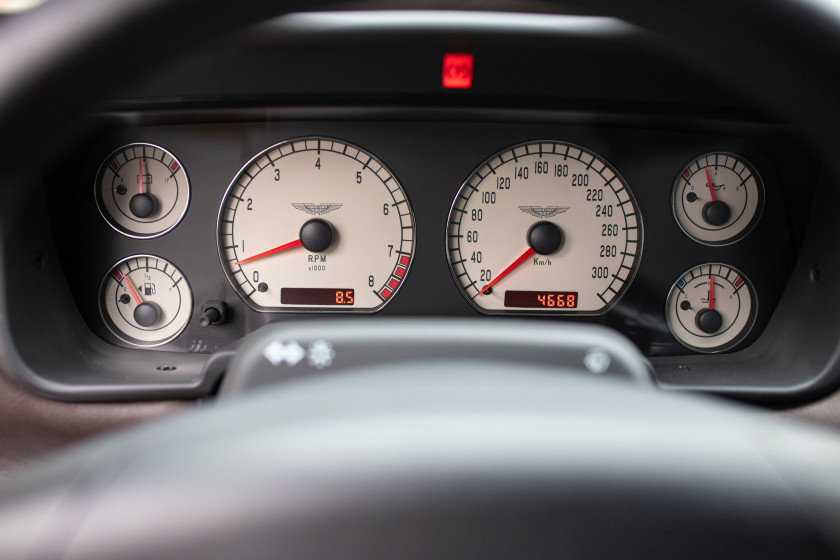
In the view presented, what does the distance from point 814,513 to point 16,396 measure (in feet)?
6.64

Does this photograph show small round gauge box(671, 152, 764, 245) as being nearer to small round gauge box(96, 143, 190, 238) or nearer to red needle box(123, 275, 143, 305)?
small round gauge box(96, 143, 190, 238)

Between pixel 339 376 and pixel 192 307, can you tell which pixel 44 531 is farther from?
pixel 192 307

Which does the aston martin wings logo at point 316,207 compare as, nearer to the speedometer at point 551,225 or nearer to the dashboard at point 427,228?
the dashboard at point 427,228

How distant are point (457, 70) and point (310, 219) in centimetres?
75

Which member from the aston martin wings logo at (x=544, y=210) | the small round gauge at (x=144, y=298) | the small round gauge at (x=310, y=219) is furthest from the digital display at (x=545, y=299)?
the small round gauge at (x=144, y=298)

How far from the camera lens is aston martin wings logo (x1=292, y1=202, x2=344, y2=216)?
263 centimetres

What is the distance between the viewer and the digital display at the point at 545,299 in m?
2.67

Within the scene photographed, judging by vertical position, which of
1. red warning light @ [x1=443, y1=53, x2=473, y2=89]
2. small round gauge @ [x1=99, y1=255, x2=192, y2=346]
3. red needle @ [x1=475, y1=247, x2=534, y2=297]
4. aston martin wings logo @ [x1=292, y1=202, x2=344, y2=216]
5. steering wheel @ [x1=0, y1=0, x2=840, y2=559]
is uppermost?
red warning light @ [x1=443, y1=53, x2=473, y2=89]

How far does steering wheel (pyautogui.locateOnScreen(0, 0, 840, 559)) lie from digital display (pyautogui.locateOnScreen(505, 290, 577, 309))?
6.37ft

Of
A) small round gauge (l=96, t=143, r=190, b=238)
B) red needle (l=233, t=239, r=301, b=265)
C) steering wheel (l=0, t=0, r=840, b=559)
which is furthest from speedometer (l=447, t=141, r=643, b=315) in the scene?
steering wheel (l=0, t=0, r=840, b=559)

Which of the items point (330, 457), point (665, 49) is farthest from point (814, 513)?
point (665, 49)

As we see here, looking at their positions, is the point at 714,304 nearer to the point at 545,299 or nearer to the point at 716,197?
the point at 716,197

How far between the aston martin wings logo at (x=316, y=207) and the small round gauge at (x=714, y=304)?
1207 millimetres

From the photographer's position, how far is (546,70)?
2.20 m
